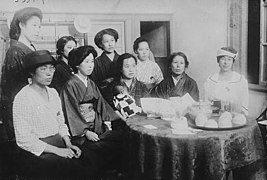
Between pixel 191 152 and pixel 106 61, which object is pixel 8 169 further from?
pixel 191 152

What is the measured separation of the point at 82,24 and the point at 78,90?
1.23 ft

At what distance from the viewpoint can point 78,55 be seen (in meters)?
1.73

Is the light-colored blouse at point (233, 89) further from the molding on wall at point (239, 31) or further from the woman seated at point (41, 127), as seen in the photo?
the woman seated at point (41, 127)

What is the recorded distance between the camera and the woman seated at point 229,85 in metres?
1.91

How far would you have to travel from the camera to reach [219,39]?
1.92 metres

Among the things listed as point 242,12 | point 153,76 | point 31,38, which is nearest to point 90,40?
point 31,38

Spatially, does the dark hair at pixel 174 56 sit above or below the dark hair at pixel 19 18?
below

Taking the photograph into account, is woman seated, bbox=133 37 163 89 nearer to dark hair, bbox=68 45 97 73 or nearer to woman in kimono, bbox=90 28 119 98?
woman in kimono, bbox=90 28 119 98

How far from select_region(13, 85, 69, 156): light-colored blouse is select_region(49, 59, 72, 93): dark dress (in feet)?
0.39

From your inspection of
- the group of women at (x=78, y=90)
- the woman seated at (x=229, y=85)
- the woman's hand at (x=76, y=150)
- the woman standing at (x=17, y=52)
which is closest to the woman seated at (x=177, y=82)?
the group of women at (x=78, y=90)

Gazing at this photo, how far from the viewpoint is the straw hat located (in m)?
1.72

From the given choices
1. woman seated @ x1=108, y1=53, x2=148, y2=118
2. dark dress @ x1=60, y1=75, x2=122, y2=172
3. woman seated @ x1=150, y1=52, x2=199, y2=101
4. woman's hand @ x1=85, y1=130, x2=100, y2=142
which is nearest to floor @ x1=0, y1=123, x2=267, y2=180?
dark dress @ x1=60, y1=75, x2=122, y2=172

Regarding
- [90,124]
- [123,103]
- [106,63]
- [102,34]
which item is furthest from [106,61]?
[90,124]

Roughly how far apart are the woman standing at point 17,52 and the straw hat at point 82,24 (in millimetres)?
194
